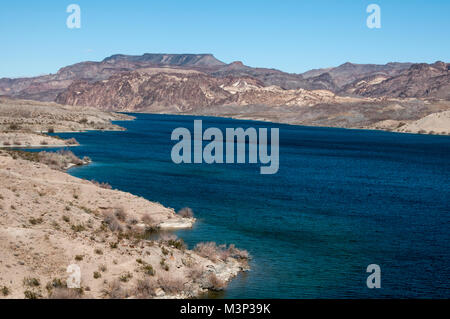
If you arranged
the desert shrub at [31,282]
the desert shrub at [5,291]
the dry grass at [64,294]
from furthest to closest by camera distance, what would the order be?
the desert shrub at [31,282]
the dry grass at [64,294]
the desert shrub at [5,291]

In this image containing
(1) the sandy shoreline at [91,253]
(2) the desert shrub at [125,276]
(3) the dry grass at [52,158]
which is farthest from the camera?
(3) the dry grass at [52,158]

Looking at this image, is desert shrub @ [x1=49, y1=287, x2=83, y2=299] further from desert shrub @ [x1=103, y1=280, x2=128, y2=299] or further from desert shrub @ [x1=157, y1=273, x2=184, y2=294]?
desert shrub @ [x1=157, y1=273, x2=184, y2=294]

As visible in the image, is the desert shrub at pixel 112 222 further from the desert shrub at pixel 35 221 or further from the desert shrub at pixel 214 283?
the desert shrub at pixel 214 283

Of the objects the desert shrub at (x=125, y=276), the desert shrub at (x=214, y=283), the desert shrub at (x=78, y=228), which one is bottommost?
the desert shrub at (x=214, y=283)

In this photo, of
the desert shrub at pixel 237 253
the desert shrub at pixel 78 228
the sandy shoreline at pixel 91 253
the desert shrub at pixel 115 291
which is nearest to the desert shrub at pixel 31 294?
the sandy shoreline at pixel 91 253

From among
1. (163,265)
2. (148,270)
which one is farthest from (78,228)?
(148,270)
